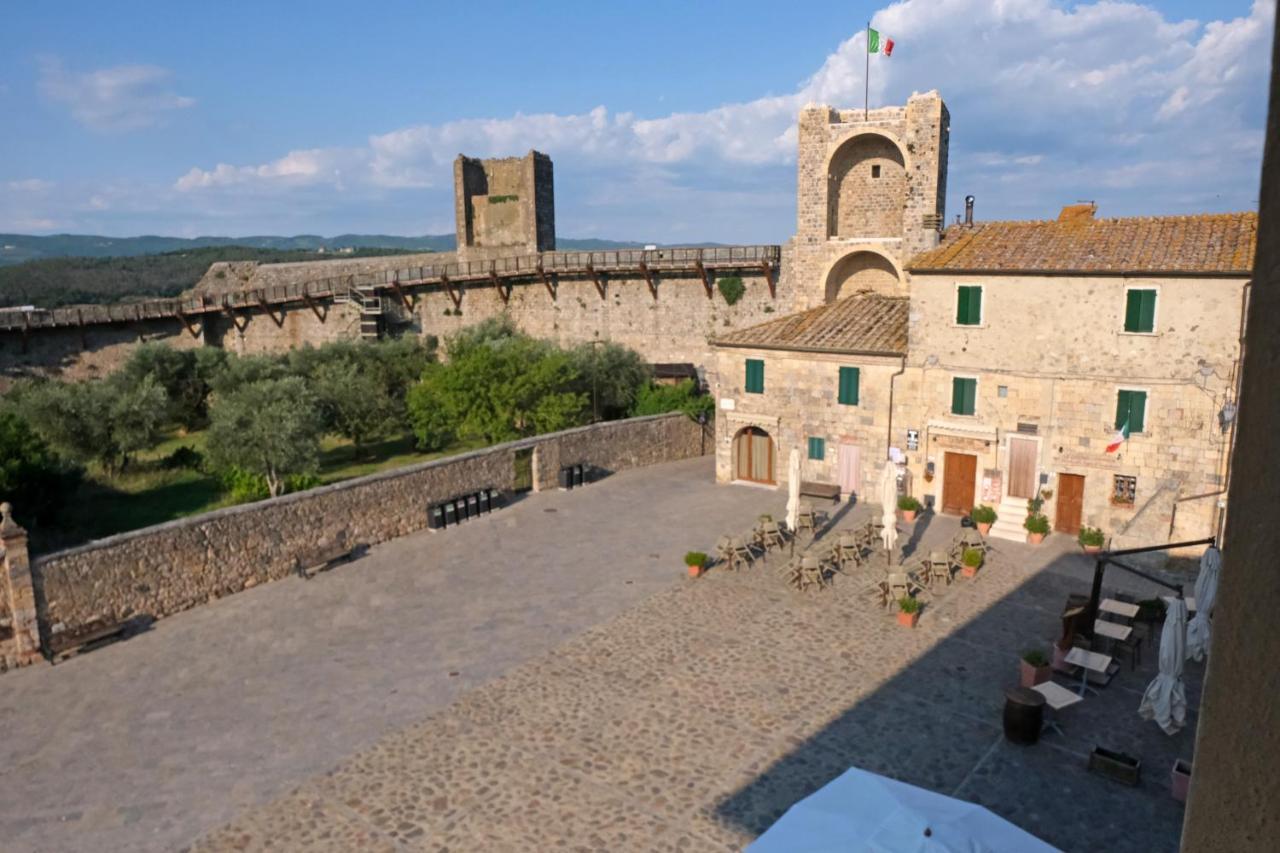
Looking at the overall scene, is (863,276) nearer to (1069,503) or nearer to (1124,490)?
(1069,503)

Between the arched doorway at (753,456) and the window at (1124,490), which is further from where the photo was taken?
the arched doorway at (753,456)

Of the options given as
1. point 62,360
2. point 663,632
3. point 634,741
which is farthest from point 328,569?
point 62,360

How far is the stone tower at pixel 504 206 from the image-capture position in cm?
4244

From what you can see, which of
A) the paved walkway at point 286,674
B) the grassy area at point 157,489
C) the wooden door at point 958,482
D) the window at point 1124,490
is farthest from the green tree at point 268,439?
the window at point 1124,490

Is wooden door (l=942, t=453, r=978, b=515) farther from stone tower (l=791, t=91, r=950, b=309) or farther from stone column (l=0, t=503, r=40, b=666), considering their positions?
stone column (l=0, t=503, r=40, b=666)

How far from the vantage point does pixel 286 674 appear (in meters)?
12.7

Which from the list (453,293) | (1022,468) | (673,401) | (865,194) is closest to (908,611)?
(1022,468)

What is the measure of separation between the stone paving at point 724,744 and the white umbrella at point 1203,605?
652 millimetres

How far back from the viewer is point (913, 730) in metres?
10.8

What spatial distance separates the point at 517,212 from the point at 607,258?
12074mm

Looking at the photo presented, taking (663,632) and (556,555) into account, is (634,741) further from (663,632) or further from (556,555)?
(556,555)

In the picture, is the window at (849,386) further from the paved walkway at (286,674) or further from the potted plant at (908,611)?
the potted plant at (908,611)

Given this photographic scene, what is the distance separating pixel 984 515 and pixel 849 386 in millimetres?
4608

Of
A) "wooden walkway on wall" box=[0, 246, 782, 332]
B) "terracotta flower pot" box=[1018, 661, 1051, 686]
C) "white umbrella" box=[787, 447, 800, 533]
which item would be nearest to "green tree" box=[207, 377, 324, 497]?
"white umbrella" box=[787, 447, 800, 533]
